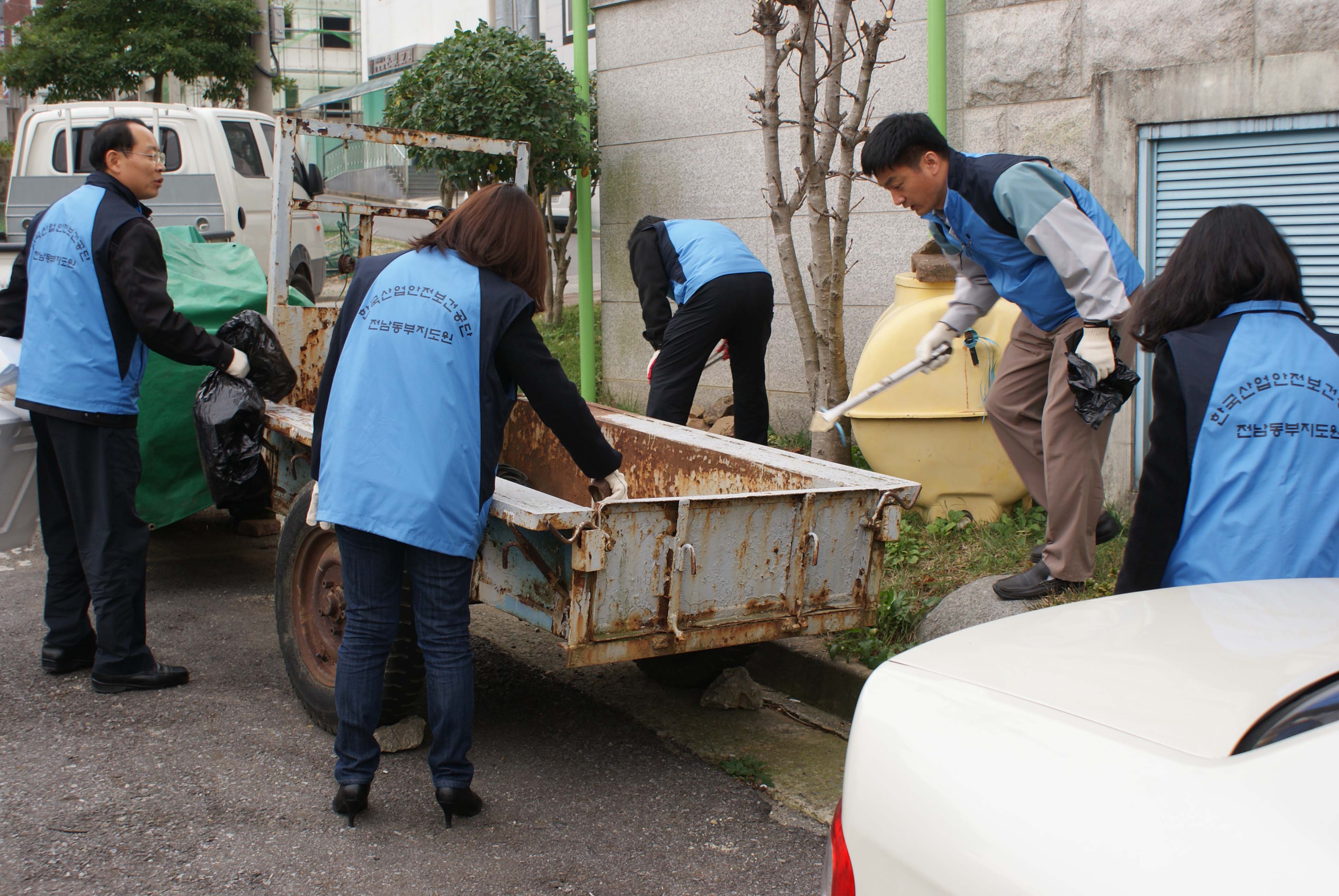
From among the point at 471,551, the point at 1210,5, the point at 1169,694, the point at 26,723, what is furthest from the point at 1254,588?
the point at 1210,5

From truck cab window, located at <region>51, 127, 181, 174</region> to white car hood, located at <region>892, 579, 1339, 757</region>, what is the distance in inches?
414

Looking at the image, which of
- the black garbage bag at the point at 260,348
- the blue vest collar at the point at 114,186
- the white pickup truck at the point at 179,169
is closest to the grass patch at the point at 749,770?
the black garbage bag at the point at 260,348

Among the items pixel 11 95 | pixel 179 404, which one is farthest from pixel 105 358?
pixel 11 95

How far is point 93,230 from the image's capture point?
13.3 feet

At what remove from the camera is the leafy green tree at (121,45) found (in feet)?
51.6

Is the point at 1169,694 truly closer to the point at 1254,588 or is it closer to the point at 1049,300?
the point at 1254,588

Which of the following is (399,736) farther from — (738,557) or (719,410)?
(719,410)

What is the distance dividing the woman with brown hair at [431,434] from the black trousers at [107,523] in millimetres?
1230

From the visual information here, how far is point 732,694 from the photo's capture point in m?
4.21

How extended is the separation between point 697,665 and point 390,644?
1.31 metres

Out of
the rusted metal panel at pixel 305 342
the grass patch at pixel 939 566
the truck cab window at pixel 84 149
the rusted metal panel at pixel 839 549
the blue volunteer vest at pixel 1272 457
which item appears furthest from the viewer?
the truck cab window at pixel 84 149

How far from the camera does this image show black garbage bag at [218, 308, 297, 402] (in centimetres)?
439

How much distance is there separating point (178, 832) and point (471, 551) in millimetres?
1088

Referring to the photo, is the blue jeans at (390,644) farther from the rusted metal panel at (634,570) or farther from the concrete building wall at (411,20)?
the concrete building wall at (411,20)
